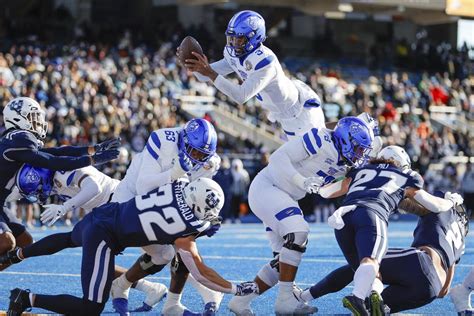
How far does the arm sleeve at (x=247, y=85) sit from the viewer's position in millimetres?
7652

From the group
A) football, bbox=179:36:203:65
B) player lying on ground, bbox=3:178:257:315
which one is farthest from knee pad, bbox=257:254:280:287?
football, bbox=179:36:203:65

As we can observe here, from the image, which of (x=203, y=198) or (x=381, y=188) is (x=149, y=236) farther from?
(x=381, y=188)

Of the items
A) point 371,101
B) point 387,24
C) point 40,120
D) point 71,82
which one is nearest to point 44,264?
point 40,120

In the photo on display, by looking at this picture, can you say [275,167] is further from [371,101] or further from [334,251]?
[371,101]

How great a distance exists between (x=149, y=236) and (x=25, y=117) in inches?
91.5

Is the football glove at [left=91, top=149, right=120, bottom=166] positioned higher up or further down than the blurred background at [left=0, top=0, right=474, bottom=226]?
higher up

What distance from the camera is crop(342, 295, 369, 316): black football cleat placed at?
237 inches

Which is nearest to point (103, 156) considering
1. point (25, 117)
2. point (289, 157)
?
point (25, 117)

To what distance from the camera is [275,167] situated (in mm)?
7406

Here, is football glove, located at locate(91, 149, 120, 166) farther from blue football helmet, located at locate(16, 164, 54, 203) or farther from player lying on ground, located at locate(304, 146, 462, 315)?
player lying on ground, located at locate(304, 146, 462, 315)

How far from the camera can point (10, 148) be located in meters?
7.76

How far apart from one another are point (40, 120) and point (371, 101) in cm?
1826

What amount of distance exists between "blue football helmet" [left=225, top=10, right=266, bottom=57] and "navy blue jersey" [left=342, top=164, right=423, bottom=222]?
1739 mm

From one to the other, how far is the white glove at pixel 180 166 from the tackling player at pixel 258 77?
810 mm
